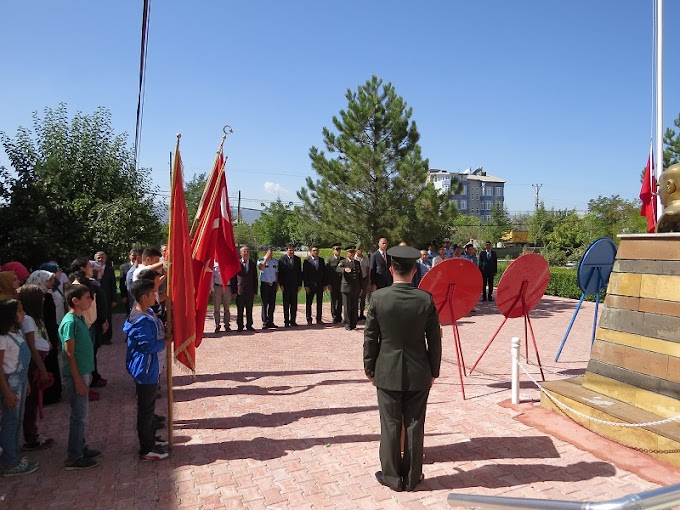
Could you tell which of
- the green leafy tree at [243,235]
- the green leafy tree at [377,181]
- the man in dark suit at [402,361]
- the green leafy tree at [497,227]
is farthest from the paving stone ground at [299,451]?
the green leafy tree at [497,227]

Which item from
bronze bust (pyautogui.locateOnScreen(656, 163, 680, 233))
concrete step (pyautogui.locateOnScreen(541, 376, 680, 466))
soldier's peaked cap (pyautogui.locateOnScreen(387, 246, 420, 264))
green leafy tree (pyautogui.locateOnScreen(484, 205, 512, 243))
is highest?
green leafy tree (pyautogui.locateOnScreen(484, 205, 512, 243))

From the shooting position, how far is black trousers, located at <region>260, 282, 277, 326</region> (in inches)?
426

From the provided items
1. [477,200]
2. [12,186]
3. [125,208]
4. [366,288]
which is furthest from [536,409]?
[477,200]

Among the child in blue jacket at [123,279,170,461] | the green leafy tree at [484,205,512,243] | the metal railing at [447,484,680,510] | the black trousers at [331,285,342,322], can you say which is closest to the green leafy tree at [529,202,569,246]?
the green leafy tree at [484,205,512,243]

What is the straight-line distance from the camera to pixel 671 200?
4781mm

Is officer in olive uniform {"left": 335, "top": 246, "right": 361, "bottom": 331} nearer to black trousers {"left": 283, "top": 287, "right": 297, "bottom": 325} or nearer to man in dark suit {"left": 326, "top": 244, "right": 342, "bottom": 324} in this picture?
man in dark suit {"left": 326, "top": 244, "right": 342, "bottom": 324}

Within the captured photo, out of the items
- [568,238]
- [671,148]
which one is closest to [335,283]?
[671,148]

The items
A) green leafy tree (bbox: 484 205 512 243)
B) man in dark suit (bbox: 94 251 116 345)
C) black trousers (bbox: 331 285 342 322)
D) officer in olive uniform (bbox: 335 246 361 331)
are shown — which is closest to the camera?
man in dark suit (bbox: 94 251 116 345)

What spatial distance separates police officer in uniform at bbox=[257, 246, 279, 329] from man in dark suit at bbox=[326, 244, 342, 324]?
51.0 inches

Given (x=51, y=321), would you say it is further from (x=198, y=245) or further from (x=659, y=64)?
(x=659, y=64)

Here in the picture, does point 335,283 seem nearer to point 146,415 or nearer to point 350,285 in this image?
point 350,285

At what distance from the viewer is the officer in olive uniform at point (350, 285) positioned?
10.6 m

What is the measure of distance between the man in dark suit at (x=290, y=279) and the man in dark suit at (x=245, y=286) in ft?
2.11

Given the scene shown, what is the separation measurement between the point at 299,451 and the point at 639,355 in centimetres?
322
